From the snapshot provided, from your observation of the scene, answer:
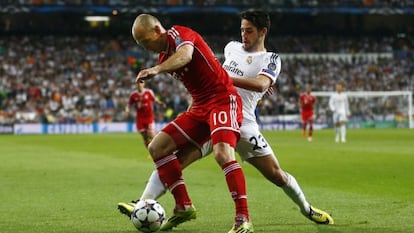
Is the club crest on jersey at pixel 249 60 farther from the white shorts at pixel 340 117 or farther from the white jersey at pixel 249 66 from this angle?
the white shorts at pixel 340 117

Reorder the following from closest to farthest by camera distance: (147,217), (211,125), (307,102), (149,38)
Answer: (149,38)
(211,125)
(147,217)
(307,102)

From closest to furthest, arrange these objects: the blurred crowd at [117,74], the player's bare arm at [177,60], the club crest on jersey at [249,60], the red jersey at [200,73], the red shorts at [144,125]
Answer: the player's bare arm at [177,60], the red jersey at [200,73], the club crest on jersey at [249,60], the red shorts at [144,125], the blurred crowd at [117,74]

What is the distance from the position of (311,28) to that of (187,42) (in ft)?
189

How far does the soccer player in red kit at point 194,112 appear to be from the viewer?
8.17m

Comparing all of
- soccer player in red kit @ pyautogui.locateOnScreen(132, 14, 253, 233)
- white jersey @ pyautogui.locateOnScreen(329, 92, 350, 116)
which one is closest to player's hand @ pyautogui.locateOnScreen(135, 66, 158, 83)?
soccer player in red kit @ pyautogui.locateOnScreen(132, 14, 253, 233)

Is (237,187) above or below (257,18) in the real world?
below

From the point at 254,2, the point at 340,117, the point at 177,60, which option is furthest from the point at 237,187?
the point at 254,2

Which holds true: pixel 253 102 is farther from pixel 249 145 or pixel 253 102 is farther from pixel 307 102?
pixel 307 102

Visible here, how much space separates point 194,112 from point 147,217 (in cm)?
119

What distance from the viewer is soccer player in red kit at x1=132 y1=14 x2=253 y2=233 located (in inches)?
322

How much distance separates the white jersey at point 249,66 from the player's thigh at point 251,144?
0.13 metres

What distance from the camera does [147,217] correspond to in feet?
28.3

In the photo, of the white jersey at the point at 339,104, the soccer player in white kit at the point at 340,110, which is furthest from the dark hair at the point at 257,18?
the white jersey at the point at 339,104

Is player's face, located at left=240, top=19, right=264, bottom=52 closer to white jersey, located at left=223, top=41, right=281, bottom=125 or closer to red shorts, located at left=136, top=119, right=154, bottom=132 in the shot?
white jersey, located at left=223, top=41, right=281, bottom=125
